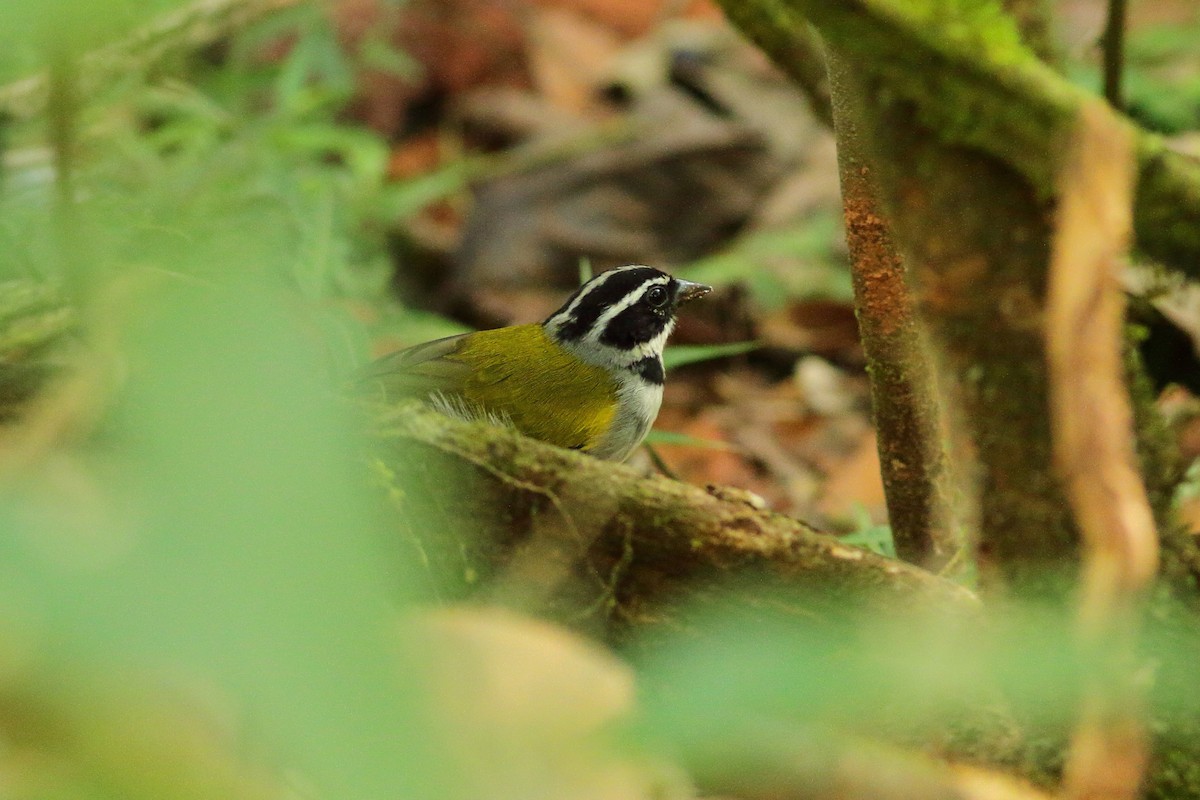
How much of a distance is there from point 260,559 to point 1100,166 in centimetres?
102

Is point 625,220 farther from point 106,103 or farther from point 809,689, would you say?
point 809,689

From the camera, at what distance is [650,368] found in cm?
457

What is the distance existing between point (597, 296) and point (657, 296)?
0.87 ft

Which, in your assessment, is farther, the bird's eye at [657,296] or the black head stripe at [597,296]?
the bird's eye at [657,296]

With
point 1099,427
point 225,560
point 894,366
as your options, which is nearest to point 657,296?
point 894,366

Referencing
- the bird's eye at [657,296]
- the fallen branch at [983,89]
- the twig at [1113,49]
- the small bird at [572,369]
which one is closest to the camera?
the fallen branch at [983,89]

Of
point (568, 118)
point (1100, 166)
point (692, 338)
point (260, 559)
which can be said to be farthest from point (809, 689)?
point (568, 118)

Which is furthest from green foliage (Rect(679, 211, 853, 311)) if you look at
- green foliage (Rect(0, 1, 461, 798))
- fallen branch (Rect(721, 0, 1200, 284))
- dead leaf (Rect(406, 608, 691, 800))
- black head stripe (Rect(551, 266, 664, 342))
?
green foliage (Rect(0, 1, 461, 798))

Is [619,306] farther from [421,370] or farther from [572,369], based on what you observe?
[421,370]

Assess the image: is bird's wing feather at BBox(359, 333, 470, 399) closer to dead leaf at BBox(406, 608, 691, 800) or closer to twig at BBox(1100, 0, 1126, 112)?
twig at BBox(1100, 0, 1126, 112)

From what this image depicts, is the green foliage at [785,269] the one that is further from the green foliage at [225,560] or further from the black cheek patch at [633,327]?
the green foliage at [225,560]

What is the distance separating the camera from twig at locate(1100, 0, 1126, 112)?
9.73 feet

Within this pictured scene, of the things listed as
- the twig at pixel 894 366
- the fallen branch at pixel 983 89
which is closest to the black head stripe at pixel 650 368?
the twig at pixel 894 366

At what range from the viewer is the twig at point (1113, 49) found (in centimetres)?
296
